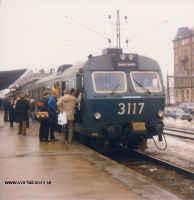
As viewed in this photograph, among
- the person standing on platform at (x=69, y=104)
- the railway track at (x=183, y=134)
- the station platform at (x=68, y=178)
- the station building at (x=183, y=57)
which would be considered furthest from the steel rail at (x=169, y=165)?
the station building at (x=183, y=57)

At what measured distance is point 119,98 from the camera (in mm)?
13789

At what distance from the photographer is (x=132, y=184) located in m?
8.21

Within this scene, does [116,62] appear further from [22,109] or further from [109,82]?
[22,109]

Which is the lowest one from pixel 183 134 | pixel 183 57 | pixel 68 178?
pixel 183 134

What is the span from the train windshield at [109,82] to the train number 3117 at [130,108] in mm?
476

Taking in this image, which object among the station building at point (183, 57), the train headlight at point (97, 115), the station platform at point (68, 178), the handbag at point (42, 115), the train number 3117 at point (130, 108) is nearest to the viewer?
the station platform at point (68, 178)

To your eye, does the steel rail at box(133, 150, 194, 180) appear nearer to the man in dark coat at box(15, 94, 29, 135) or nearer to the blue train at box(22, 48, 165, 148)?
the blue train at box(22, 48, 165, 148)

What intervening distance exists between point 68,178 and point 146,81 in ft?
21.3

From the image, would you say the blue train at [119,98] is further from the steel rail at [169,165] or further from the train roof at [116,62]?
the steel rail at [169,165]

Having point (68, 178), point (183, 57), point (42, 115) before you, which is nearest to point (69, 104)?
point (42, 115)

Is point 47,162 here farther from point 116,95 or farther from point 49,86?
point 49,86

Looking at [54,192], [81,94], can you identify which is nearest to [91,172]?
[54,192]

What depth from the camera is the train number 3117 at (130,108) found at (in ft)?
45.3

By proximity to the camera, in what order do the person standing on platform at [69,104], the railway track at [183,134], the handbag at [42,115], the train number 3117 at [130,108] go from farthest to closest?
the railway track at [183,134], the handbag at [42,115], the person standing on platform at [69,104], the train number 3117 at [130,108]
